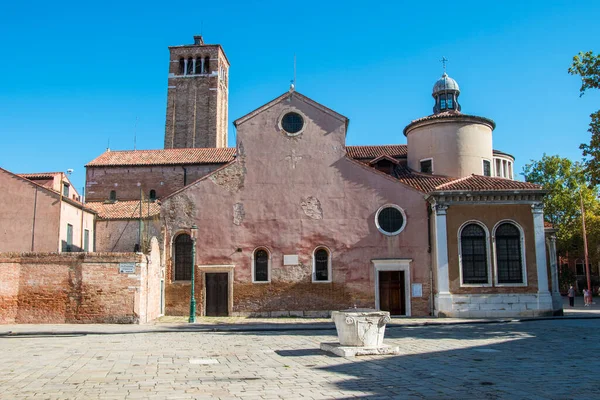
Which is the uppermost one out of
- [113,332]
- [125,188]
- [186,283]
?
[125,188]

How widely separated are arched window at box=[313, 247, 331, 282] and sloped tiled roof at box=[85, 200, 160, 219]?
1052 cm

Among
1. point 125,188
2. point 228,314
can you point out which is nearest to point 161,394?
point 228,314

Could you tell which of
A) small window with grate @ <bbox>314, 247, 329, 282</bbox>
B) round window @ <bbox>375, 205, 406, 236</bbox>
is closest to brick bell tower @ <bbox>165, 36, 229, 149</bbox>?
small window with grate @ <bbox>314, 247, 329, 282</bbox>

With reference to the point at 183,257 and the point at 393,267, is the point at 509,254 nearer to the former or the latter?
the point at 393,267

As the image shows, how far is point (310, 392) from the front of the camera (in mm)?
8211

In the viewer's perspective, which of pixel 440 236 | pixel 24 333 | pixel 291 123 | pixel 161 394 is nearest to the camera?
pixel 161 394

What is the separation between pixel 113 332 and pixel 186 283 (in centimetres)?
744

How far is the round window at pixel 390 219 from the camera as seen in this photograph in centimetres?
2670

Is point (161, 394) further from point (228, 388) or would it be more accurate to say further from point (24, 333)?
point (24, 333)

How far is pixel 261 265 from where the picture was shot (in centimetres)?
2675

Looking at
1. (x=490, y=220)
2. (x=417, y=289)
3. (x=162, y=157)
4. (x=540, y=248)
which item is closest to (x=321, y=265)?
(x=417, y=289)

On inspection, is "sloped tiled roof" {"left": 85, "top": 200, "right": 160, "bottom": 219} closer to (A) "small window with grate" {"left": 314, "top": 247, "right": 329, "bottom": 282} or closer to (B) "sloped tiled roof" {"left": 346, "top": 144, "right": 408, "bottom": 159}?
(A) "small window with grate" {"left": 314, "top": 247, "right": 329, "bottom": 282}

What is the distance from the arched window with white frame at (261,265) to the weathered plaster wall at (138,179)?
12.2 meters

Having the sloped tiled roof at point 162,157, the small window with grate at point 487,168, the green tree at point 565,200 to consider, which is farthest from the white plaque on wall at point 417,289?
the green tree at point 565,200
